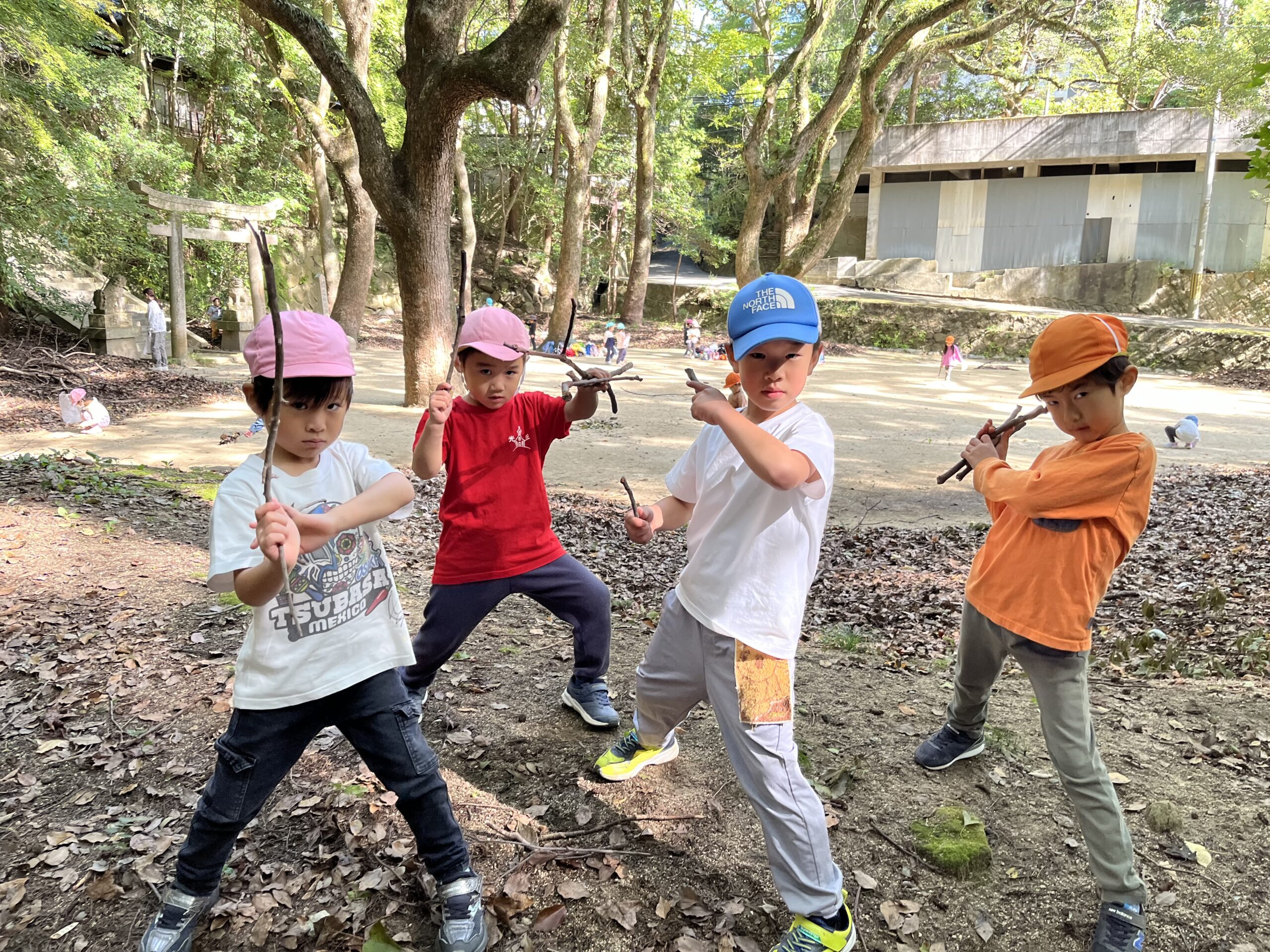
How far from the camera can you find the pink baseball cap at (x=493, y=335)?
9.07 feet

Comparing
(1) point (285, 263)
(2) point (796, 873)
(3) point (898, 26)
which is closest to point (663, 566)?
(2) point (796, 873)

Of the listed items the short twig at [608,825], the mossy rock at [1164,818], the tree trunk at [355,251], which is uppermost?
the tree trunk at [355,251]

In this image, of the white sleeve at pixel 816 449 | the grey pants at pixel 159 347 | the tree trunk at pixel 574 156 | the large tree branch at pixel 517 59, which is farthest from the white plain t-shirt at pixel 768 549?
the tree trunk at pixel 574 156

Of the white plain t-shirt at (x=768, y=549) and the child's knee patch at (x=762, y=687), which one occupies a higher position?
the white plain t-shirt at (x=768, y=549)

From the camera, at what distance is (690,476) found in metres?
2.52

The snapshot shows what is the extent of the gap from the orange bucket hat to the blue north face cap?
2.07ft

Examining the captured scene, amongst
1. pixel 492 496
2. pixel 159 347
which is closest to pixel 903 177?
pixel 159 347

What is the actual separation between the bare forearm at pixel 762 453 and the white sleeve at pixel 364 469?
0.85 m

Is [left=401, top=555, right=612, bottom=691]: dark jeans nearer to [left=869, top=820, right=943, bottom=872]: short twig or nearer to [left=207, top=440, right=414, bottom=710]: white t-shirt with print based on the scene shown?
[left=207, top=440, right=414, bottom=710]: white t-shirt with print

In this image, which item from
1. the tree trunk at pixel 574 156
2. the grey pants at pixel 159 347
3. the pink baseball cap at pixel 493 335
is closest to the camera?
the pink baseball cap at pixel 493 335

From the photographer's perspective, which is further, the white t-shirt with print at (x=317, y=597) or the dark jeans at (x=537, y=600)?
the dark jeans at (x=537, y=600)

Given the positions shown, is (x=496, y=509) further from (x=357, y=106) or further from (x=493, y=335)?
(x=357, y=106)

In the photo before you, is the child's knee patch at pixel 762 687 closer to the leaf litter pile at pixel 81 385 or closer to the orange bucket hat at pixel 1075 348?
the orange bucket hat at pixel 1075 348

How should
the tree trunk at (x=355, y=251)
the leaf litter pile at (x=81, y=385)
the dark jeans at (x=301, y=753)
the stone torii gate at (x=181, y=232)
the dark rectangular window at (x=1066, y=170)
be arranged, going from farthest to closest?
the dark rectangular window at (x=1066, y=170), the tree trunk at (x=355, y=251), the stone torii gate at (x=181, y=232), the leaf litter pile at (x=81, y=385), the dark jeans at (x=301, y=753)
